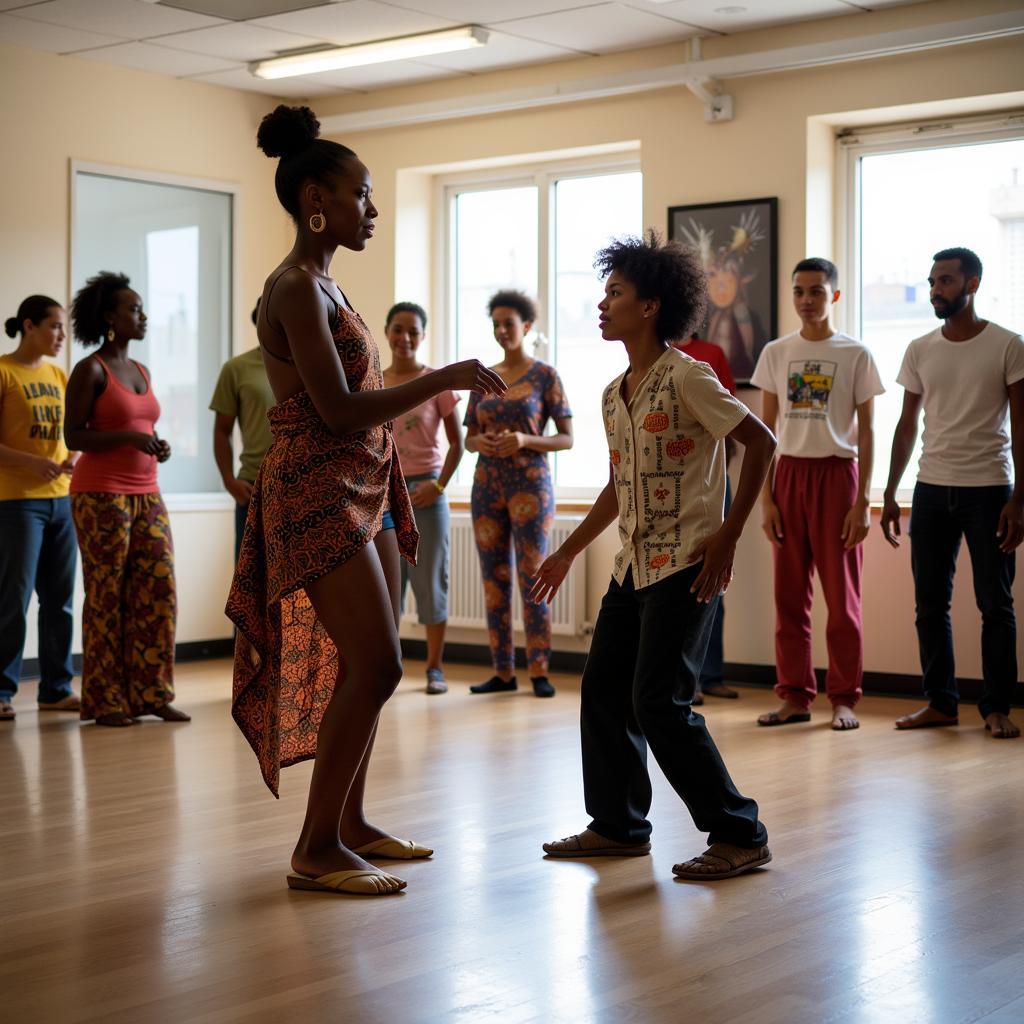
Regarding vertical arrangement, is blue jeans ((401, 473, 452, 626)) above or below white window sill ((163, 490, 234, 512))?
below

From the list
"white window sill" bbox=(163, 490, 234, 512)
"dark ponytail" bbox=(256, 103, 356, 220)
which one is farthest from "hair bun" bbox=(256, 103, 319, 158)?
"white window sill" bbox=(163, 490, 234, 512)

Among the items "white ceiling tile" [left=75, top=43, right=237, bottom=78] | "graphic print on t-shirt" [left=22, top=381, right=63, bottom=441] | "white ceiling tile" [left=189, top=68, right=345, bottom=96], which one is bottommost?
"graphic print on t-shirt" [left=22, top=381, right=63, bottom=441]

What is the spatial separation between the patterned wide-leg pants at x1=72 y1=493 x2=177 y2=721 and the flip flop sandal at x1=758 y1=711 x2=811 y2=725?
2.23m

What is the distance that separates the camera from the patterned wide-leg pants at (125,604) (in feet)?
17.7

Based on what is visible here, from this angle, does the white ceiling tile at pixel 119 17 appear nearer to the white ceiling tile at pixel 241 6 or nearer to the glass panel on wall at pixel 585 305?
the white ceiling tile at pixel 241 6

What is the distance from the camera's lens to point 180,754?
16.0ft

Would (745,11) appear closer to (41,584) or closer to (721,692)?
(721,692)

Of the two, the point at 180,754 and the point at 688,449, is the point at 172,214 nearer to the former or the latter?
the point at 180,754

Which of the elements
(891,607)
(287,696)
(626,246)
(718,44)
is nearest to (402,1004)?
(287,696)

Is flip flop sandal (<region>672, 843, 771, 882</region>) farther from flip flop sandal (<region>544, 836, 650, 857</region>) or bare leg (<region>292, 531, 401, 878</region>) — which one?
bare leg (<region>292, 531, 401, 878</region>)

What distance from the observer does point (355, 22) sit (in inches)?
250

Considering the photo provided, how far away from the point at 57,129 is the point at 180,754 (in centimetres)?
344

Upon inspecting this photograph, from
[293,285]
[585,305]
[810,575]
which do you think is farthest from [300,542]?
[585,305]

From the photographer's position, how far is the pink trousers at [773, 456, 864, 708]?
217 inches
